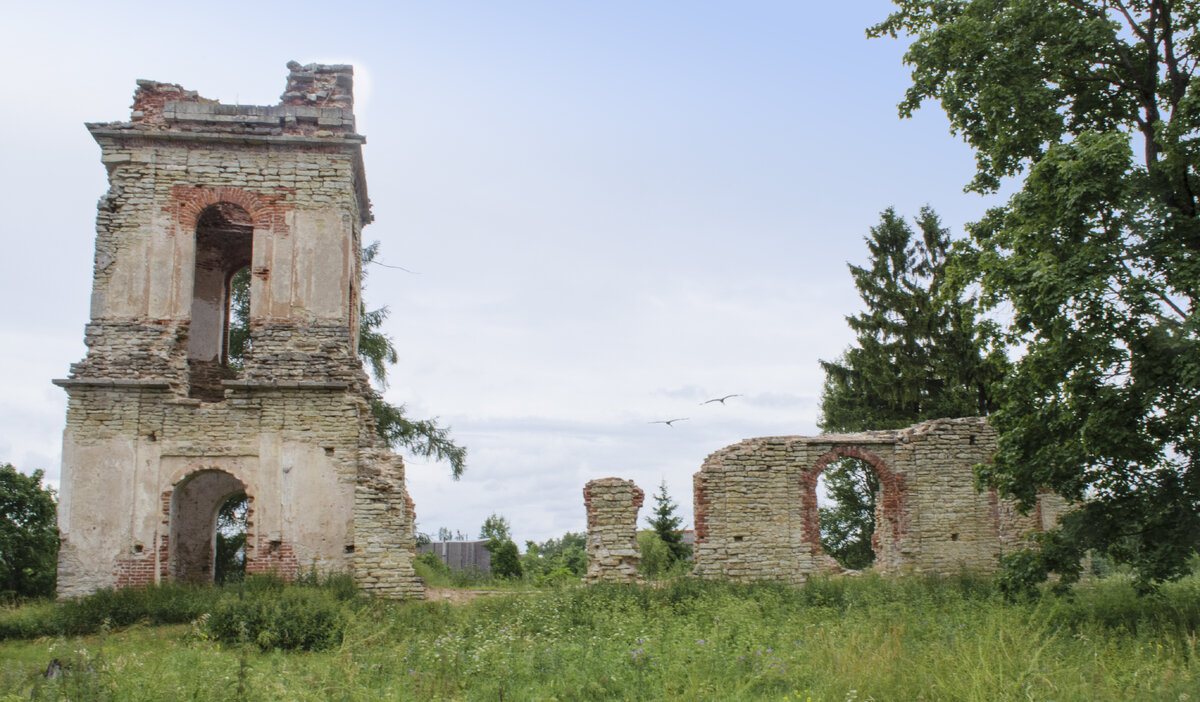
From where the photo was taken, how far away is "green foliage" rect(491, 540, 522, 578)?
75.3ft

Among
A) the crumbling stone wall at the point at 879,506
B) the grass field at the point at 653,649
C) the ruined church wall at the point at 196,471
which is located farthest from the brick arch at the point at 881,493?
the ruined church wall at the point at 196,471

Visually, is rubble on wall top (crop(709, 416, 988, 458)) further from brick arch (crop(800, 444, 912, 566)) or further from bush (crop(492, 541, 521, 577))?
bush (crop(492, 541, 521, 577))

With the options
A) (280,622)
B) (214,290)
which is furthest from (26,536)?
(280,622)

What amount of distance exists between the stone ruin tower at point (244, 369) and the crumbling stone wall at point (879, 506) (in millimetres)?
5194

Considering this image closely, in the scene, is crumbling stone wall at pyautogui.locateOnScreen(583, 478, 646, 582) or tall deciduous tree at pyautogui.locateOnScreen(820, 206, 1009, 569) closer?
crumbling stone wall at pyautogui.locateOnScreen(583, 478, 646, 582)

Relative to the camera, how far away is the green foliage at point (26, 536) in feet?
64.5

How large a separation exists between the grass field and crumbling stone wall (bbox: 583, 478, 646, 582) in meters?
1.55

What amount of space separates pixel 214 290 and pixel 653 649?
12644mm

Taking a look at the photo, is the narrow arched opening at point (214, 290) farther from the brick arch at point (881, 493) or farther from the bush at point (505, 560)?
the brick arch at point (881, 493)

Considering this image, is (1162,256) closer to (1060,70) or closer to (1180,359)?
(1180,359)

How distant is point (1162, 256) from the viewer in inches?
434

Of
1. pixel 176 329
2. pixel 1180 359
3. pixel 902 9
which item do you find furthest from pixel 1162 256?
pixel 176 329

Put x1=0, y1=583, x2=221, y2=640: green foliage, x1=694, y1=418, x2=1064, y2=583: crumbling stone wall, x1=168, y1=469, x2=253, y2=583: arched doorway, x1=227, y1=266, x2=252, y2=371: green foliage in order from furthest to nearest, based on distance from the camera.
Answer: x1=227, y1=266, x2=252, y2=371: green foliage, x1=168, y1=469, x2=253, y2=583: arched doorway, x1=694, y1=418, x2=1064, y2=583: crumbling stone wall, x1=0, y1=583, x2=221, y2=640: green foliage

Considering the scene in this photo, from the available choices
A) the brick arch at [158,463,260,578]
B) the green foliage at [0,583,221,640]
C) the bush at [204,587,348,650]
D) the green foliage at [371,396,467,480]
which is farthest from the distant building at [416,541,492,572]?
the bush at [204,587,348,650]
